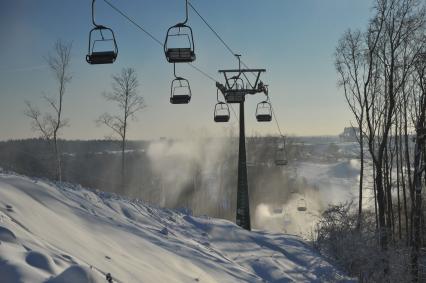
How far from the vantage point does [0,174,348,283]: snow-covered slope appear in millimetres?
5410

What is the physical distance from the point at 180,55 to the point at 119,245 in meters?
4.22

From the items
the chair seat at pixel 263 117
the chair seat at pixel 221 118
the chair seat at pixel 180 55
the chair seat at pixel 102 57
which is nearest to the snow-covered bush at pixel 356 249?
the chair seat at pixel 263 117

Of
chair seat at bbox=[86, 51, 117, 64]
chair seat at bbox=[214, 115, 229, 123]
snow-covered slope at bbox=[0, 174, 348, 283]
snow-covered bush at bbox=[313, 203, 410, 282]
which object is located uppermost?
chair seat at bbox=[86, 51, 117, 64]

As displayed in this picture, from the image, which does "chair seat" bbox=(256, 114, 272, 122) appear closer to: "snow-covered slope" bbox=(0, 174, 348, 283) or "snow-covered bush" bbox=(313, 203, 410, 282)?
"snow-covered bush" bbox=(313, 203, 410, 282)

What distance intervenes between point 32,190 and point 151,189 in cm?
6646

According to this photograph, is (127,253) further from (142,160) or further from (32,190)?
(142,160)

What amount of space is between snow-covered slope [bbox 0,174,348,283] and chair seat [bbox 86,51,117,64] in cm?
292

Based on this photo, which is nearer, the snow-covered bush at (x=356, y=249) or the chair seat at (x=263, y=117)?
the snow-covered bush at (x=356, y=249)

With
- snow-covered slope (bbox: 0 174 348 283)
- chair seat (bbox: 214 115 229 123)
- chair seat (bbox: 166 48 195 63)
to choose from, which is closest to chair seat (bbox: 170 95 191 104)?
chair seat (bbox: 166 48 195 63)

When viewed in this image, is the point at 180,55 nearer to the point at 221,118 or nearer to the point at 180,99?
the point at 180,99

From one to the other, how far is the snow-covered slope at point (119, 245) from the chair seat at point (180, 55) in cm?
391

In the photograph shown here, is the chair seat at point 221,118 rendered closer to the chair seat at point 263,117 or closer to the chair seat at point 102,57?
the chair seat at point 263,117

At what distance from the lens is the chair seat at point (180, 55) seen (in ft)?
32.6

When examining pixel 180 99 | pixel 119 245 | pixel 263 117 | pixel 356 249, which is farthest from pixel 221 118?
pixel 119 245
